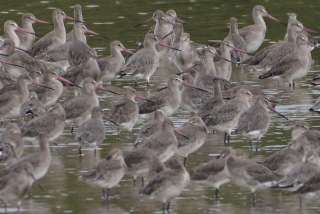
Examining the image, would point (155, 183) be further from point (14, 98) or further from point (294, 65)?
point (294, 65)

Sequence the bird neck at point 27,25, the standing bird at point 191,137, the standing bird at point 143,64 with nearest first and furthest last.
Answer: the standing bird at point 191,137, the standing bird at point 143,64, the bird neck at point 27,25

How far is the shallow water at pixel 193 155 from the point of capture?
642 inches

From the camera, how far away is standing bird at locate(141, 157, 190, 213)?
15641 millimetres

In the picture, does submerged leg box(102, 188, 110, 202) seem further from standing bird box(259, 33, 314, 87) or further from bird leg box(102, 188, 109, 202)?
standing bird box(259, 33, 314, 87)

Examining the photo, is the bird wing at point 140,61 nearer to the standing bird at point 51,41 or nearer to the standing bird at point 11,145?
the standing bird at point 51,41

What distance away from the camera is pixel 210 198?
16.8m

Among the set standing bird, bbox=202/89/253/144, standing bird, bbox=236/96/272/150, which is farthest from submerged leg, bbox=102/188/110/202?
standing bird, bbox=202/89/253/144

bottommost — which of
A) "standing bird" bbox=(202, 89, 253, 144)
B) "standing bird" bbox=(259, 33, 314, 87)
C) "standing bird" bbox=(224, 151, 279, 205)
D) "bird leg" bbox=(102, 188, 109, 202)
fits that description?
"standing bird" bbox=(259, 33, 314, 87)

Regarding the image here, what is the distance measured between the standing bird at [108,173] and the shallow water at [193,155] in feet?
1.00

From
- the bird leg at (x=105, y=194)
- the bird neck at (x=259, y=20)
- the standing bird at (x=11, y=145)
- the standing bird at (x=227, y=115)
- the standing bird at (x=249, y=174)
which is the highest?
the standing bird at (x=249, y=174)

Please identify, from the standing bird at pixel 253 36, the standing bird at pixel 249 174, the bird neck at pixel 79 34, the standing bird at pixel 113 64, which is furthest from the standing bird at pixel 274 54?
the standing bird at pixel 249 174

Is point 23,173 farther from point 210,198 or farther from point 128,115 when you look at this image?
point 128,115

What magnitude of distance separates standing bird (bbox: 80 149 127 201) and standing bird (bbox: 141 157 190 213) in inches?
27.7

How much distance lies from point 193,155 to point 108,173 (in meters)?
3.36
